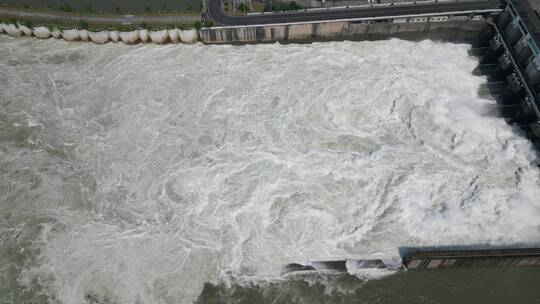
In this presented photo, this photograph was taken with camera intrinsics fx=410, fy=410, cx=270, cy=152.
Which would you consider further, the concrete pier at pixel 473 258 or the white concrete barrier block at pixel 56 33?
the white concrete barrier block at pixel 56 33

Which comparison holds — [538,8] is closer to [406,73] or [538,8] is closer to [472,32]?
[472,32]

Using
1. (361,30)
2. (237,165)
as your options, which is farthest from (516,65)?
(237,165)

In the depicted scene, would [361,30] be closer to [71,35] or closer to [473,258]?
[473,258]

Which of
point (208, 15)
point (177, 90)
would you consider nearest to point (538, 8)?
point (208, 15)

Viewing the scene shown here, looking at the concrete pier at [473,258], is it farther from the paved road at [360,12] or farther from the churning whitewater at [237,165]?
the paved road at [360,12]

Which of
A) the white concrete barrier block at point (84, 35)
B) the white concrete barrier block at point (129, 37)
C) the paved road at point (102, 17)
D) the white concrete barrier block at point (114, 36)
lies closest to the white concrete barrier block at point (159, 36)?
the white concrete barrier block at point (129, 37)

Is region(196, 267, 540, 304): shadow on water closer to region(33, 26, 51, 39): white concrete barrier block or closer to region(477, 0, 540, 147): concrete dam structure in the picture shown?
region(477, 0, 540, 147): concrete dam structure

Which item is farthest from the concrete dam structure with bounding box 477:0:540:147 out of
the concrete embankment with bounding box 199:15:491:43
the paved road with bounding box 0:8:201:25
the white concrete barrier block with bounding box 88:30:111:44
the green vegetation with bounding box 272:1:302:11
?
the white concrete barrier block with bounding box 88:30:111:44
